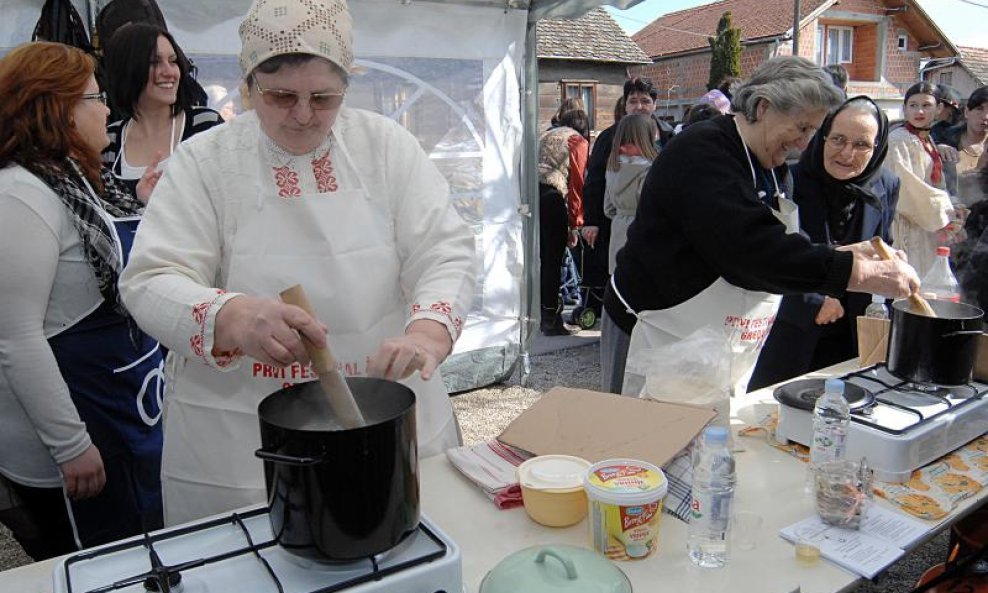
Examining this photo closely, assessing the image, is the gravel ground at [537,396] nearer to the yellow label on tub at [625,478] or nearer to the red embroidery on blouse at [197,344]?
the yellow label on tub at [625,478]

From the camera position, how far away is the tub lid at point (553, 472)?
4.02 feet

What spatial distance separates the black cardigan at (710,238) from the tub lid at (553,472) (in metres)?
0.77

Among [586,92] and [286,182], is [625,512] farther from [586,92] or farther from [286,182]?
[586,92]

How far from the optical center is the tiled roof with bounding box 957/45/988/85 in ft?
73.9

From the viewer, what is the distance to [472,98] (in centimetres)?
381

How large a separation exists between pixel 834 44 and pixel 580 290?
1998 centimetres

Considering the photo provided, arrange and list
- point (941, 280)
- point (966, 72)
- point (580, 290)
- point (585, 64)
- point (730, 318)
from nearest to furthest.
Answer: point (730, 318), point (941, 280), point (580, 290), point (585, 64), point (966, 72)

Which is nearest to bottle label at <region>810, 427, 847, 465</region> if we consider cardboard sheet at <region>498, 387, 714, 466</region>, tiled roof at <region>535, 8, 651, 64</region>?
cardboard sheet at <region>498, 387, 714, 466</region>

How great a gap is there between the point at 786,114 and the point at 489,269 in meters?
2.39

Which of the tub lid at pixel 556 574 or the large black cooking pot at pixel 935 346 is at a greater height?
the large black cooking pot at pixel 935 346

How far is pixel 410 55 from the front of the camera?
3543mm

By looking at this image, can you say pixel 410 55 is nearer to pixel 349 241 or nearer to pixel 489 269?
pixel 489 269

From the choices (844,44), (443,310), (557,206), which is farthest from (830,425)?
(844,44)

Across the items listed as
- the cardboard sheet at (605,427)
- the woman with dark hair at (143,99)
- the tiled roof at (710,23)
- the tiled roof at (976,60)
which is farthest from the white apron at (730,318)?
the tiled roof at (976,60)
